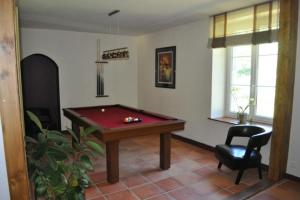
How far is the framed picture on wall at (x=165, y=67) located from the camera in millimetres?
5395

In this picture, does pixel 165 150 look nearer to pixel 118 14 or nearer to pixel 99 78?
pixel 118 14

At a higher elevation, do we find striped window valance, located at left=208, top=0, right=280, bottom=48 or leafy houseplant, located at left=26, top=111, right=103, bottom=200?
striped window valance, located at left=208, top=0, right=280, bottom=48

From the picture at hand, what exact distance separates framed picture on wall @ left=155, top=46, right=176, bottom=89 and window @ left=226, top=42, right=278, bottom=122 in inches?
53.9

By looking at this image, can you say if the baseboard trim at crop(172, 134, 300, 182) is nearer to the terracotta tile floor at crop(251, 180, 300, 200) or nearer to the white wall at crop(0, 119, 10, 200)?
the terracotta tile floor at crop(251, 180, 300, 200)

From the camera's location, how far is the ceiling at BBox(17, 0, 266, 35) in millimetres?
3500

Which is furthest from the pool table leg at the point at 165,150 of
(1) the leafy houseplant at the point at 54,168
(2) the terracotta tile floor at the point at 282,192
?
(1) the leafy houseplant at the point at 54,168

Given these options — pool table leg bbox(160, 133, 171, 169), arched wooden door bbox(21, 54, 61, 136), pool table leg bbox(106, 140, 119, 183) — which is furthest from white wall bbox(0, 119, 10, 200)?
arched wooden door bbox(21, 54, 61, 136)

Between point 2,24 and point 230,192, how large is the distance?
299 centimetres

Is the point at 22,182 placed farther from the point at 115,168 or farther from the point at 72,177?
the point at 115,168

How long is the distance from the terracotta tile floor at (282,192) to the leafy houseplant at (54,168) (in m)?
2.20

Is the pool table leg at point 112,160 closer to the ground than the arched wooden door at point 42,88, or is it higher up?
closer to the ground

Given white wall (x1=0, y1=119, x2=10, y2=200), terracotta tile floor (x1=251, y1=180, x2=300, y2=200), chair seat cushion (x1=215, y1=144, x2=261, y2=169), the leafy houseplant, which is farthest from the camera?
chair seat cushion (x1=215, y1=144, x2=261, y2=169)

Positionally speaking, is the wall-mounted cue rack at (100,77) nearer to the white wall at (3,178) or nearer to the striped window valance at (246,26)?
the striped window valance at (246,26)

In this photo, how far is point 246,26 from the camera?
3.74m
